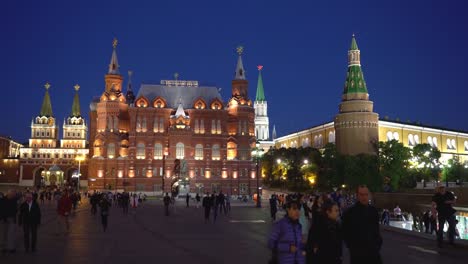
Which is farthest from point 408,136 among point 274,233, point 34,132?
point 274,233

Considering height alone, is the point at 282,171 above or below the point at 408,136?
below


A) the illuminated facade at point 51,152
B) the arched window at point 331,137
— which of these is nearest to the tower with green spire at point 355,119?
the arched window at point 331,137

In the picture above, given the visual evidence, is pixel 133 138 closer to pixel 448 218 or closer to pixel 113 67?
pixel 113 67

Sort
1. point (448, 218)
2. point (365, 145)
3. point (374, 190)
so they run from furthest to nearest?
point (365, 145) < point (374, 190) < point (448, 218)

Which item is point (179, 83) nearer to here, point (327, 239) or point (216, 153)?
point (216, 153)

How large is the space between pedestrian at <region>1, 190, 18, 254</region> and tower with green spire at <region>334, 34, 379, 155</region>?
87811 mm

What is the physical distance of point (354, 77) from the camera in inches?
4050

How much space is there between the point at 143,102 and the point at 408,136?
→ 212 feet

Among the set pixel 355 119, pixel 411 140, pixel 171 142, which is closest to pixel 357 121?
pixel 355 119

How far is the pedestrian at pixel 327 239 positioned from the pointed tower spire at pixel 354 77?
97588 millimetres

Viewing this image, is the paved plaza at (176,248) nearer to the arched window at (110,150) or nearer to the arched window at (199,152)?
the arched window at (110,150)

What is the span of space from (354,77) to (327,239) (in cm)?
9871

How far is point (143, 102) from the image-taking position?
96.1 metres

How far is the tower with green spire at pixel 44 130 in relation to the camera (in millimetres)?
Result: 138750
